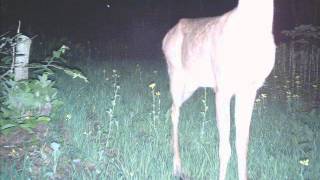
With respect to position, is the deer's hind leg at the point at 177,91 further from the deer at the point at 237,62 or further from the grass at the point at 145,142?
the deer at the point at 237,62

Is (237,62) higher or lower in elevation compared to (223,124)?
higher

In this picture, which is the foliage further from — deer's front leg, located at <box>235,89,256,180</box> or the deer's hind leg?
deer's front leg, located at <box>235,89,256,180</box>

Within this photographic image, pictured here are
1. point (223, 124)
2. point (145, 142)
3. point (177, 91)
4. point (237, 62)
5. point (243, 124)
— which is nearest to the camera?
point (237, 62)

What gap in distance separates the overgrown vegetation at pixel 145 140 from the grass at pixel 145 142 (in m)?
0.01

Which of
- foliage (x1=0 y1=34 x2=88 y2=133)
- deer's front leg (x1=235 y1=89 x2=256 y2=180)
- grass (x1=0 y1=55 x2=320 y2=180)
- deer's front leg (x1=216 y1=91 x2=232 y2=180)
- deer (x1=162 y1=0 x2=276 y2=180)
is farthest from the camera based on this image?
foliage (x1=0 y1=34 x2=88 y2=133)

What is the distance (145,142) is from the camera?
605 centimetres

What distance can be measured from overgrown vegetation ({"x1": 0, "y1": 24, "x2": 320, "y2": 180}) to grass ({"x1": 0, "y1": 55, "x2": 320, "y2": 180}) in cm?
1

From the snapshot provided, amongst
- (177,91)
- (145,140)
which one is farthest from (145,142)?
(177,91)

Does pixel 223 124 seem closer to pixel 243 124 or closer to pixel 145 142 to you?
pixel 243 124

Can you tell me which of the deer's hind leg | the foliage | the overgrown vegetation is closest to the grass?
the overgrown vegetation

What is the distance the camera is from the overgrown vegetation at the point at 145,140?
5.01m

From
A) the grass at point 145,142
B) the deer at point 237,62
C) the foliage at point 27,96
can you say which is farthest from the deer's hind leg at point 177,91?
the foliage at point 27,96

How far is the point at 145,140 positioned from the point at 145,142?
0.10 m

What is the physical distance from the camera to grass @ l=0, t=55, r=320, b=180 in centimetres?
498
